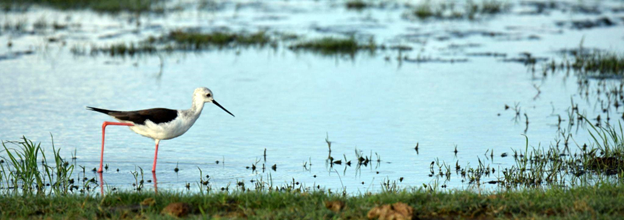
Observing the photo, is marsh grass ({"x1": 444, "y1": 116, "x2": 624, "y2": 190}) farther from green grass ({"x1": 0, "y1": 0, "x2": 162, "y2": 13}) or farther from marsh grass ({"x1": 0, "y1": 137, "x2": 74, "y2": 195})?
green grass ({"x1": 0, "y1": 0, "x2": 162, "y2": 13})

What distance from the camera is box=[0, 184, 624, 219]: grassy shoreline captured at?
18.6 feet

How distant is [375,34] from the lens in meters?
20.3

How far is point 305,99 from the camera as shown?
1287 cm

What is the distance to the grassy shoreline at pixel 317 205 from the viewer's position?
18.6 ft

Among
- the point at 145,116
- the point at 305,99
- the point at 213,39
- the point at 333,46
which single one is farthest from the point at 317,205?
the point at 213,39

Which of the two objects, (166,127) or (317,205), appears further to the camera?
(166,127)

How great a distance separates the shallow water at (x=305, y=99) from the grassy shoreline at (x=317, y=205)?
1.72m

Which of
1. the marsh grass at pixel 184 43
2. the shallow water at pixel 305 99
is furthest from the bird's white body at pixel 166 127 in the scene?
the marsh grass at pixel 184 43

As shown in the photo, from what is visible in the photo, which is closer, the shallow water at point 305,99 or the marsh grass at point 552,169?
the marsh grass at point 552,169

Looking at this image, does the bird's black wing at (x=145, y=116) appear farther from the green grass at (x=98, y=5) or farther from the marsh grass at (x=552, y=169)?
the green grass at (x=98, y=5)

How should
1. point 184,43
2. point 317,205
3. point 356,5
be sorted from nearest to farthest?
1. point 317,205
2. point 184,43
3. point 356,5

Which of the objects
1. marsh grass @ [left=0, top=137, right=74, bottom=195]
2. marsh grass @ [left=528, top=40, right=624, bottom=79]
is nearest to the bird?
marsh grass @ [left=0, top=137, right=74, bottom=195]

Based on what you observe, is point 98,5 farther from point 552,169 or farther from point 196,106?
point 552,169

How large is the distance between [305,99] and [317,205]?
6961 millimetres
